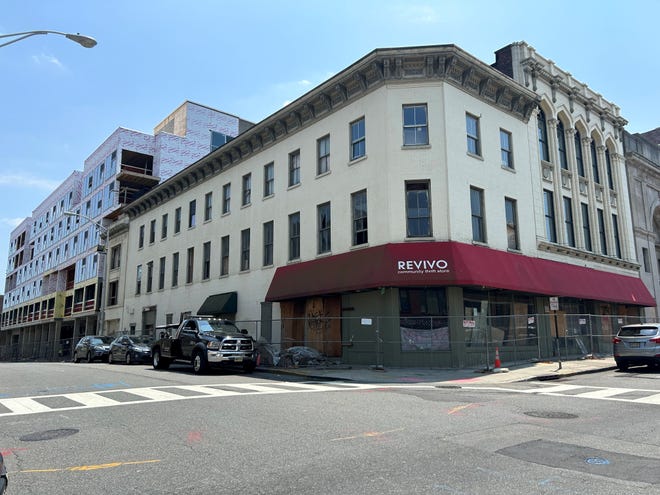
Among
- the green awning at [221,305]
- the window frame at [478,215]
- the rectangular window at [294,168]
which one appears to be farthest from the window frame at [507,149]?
the green awning at [221,305]

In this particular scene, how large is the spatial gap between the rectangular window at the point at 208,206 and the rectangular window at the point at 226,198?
1.49 metres

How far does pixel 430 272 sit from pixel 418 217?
2.65 m

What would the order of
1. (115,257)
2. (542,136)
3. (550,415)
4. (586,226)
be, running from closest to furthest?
1. (550,415)
2. (542,136)
3. (586,226)
4. (115,257)

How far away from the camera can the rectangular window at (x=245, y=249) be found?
27487 millimetres

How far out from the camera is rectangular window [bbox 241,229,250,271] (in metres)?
27.5

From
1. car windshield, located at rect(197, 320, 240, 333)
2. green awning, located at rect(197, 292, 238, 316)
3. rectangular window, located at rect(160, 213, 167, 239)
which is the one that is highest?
rectangular window, located at rect(160, 213, 167, 239)

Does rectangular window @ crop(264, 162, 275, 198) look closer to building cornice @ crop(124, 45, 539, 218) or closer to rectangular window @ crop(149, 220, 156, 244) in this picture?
building cornice @ crop(124, 45, 539, 218)

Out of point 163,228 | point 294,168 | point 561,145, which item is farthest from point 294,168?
point 163,228

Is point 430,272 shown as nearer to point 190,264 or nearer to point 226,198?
point 226,198

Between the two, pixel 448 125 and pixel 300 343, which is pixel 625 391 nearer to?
pixel 448 125

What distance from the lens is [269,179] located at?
2691 cm

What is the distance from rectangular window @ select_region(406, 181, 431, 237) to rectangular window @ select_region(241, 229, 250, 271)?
11024mm

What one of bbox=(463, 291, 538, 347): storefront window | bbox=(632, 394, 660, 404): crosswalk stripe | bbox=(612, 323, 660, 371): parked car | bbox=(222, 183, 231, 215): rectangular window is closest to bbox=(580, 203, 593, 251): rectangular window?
bbox=(463, 291, 538, 347): storefront window

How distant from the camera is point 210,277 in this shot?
3027 cm
